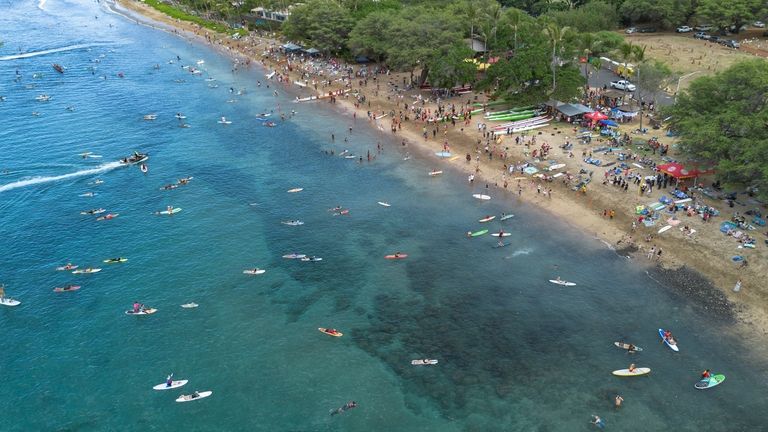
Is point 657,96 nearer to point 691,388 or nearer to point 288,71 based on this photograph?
point 691,388

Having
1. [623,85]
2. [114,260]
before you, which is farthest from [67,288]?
[623,85]

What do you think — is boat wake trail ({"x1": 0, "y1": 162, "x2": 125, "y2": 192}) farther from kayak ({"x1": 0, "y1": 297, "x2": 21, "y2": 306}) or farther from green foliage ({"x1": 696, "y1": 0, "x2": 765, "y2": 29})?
green foliage ({"x1": 696, "y1": 0, "x2": 765, "y2": 29})

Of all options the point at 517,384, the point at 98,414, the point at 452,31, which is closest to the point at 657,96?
the point at 452,31

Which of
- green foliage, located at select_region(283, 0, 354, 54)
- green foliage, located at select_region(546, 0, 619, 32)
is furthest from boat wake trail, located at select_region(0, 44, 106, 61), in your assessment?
green foliage, located at select_region(546, 0, 619, 32)

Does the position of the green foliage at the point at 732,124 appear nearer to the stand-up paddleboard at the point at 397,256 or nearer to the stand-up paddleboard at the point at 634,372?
the stand-up paddleboard at the point at 634,372

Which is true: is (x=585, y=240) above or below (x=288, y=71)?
below

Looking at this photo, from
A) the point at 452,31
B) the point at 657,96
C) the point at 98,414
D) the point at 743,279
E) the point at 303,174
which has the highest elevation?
the point at 452,31

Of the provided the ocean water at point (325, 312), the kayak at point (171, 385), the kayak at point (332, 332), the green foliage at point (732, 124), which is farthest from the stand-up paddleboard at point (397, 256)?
the green foliage at point (732, 124)

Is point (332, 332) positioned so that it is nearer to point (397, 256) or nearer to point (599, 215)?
point (397, 256)
